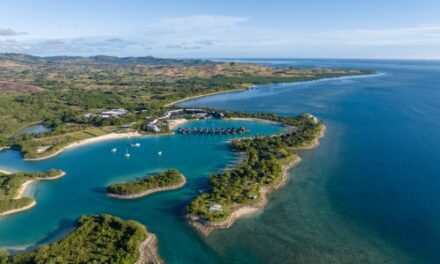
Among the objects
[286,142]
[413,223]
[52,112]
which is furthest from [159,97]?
[413,223]

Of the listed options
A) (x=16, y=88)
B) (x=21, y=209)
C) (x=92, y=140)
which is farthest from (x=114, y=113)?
(x=16, y=88)

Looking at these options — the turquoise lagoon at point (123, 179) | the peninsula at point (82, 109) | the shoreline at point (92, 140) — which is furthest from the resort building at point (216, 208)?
the peninsula at point (82, 109)

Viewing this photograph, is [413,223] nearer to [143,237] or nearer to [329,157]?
[329,157]

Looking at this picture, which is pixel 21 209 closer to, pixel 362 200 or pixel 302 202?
pixel 302 202

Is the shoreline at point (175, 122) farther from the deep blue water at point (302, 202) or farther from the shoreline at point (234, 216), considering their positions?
the shoreline at point (234, 216)

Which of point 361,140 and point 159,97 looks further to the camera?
point 159,97

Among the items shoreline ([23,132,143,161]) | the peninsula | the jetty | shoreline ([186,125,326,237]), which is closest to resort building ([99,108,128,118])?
the peninsula

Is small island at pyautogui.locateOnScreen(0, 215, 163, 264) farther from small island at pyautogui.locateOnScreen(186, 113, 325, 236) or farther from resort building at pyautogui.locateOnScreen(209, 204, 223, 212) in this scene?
resort building at pyautogui.locateOnScreen(209, 204, 223, 212)
